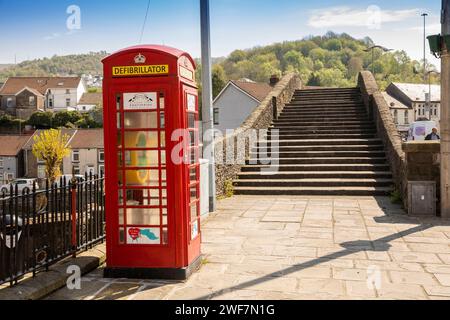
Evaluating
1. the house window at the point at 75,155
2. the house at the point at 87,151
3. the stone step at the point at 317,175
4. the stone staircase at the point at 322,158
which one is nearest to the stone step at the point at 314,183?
the stone staircase at the point at 322,158

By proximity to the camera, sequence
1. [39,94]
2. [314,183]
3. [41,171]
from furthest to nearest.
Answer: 1. [39,94]
2. [41,171]
3. [314,183]

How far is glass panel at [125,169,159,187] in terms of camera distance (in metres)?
5.46

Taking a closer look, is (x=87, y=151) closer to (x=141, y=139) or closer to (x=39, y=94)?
(x=39, y=94)

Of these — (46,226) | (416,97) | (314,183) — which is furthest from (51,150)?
(46,226)

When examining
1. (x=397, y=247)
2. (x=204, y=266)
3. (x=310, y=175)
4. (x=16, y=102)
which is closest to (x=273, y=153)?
(x=310, y=175)

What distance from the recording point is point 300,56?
370 ft

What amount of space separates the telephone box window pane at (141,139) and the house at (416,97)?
73.5 meters

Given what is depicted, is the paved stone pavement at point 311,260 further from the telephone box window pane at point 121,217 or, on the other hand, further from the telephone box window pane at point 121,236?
the telephone box window pane at point 121,217

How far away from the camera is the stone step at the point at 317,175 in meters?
12.6

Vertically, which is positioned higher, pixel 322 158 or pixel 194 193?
pixel 322 158

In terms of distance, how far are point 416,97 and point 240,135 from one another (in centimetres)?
6964

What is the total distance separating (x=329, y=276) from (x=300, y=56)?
111752 millimetres

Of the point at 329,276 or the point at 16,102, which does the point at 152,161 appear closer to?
the point at 329,276

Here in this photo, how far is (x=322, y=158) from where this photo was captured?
45.5 feet
